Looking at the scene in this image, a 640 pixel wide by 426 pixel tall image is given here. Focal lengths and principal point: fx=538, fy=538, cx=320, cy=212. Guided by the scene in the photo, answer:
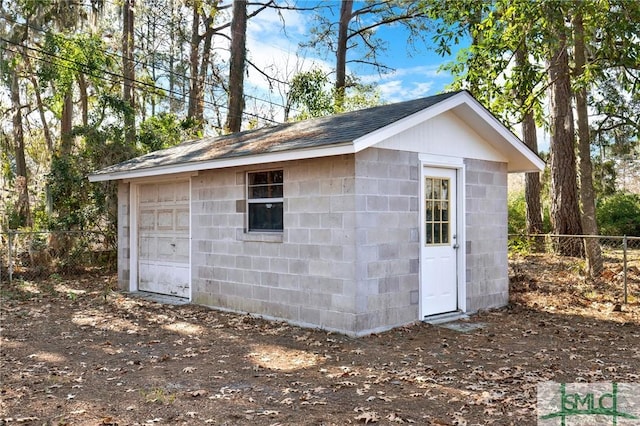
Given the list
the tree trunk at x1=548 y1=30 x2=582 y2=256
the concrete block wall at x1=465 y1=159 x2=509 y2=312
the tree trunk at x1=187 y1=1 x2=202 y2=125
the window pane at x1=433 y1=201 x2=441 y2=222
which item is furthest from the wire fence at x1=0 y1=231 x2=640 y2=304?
the tree trunk at x1=187 y1=1 x2=202 y2=125

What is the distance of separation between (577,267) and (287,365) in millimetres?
8378

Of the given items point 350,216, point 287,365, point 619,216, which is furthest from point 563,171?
point 287,365

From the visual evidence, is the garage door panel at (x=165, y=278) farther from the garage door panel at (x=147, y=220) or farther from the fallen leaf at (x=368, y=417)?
the fallen leaf at (x=368, y=417)

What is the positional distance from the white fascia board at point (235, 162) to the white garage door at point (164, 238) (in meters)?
0.45

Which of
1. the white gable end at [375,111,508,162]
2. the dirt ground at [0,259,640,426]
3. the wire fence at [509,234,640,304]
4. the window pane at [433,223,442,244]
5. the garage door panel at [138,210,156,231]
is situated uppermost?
the white gable end at [375,111,508,162]

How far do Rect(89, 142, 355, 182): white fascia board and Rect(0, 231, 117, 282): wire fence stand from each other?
124 inches

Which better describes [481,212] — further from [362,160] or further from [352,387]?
[352,387]

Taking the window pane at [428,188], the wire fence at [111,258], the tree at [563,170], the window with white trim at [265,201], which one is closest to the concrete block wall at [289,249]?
the window with white trim at [265,201]

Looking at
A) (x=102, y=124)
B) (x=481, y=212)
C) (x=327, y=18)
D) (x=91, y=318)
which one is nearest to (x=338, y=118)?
(x=481, y=212)

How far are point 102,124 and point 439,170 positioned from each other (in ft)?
35.5

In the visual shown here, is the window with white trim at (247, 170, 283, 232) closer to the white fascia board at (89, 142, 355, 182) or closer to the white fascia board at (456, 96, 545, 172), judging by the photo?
the white fascia board at (89, 142, 355, 182)

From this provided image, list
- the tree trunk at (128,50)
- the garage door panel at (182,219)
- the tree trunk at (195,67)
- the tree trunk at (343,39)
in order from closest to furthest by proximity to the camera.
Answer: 1. the garage door panel at (182,219)
2. the tree trunk at (128,50)
3. the tree trunk at (195,67)
4. the tree trunk at (343,39)

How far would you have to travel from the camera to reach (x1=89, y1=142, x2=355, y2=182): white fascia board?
694cm

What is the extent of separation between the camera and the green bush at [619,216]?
20.0m
